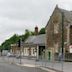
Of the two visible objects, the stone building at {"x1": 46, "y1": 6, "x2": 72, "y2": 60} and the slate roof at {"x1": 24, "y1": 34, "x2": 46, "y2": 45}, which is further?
the slate roof at {"x1": 24, "y1": 34, "x2": 46, "y2": 45}

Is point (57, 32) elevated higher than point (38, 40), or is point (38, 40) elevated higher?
point (57, 32)

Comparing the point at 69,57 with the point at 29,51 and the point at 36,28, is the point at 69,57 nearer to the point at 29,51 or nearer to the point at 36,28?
the point at 29,51

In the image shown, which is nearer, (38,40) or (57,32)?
(57,32)

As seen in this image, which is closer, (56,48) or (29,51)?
(56,48)

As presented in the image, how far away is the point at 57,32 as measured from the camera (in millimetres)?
68562

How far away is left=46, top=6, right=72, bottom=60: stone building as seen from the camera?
6538 cm

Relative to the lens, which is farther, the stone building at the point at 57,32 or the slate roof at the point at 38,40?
the slate roof at the point at 38,40

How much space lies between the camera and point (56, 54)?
66.7 metres

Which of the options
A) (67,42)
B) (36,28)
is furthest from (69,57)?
(36,28)

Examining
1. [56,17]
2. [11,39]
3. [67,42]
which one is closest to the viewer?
[67,42]

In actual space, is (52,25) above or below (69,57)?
above

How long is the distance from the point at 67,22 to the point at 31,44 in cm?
2963

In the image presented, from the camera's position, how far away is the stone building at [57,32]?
6538 cm

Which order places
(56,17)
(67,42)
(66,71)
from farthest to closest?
(56,17) < (67,42) < (66,71)
